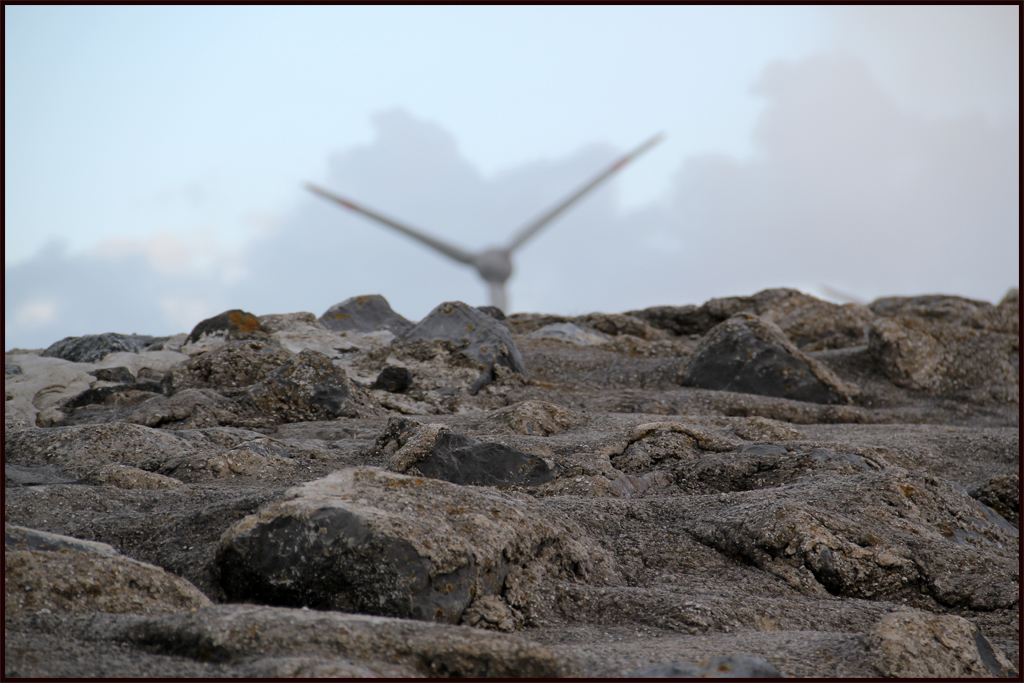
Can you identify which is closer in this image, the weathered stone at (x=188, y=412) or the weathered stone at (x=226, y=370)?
the weathered stone at (x=188, y=412)

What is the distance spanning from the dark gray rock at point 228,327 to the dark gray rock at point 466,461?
269 inches

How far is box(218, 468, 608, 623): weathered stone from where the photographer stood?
2.69 metres

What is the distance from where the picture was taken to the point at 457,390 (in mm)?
8688

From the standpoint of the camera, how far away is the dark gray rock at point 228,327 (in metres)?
10.8

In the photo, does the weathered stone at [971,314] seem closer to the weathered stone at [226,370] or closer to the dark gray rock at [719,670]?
the weathered stone at [226,370]

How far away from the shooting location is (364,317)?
38.9 feet

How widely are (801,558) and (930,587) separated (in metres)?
0.66

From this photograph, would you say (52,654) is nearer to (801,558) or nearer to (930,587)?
(801,558)

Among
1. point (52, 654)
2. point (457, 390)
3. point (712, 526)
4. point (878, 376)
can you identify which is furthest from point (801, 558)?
point (878, 376)

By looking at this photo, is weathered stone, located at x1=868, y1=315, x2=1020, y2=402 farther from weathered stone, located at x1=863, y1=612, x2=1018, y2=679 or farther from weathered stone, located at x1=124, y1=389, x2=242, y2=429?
weathered stone, located at x1=124, y1=389, x2=242, y2=429

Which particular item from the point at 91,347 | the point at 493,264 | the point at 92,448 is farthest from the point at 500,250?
the point at 92,448

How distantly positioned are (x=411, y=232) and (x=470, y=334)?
10197 millimetres

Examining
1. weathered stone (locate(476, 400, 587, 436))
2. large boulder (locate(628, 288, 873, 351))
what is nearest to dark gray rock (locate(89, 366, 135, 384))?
weathered stone (locate(476, 400, 587, 436))

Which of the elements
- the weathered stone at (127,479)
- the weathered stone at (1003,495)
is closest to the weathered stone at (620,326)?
the weathered stone at (1003,495)
